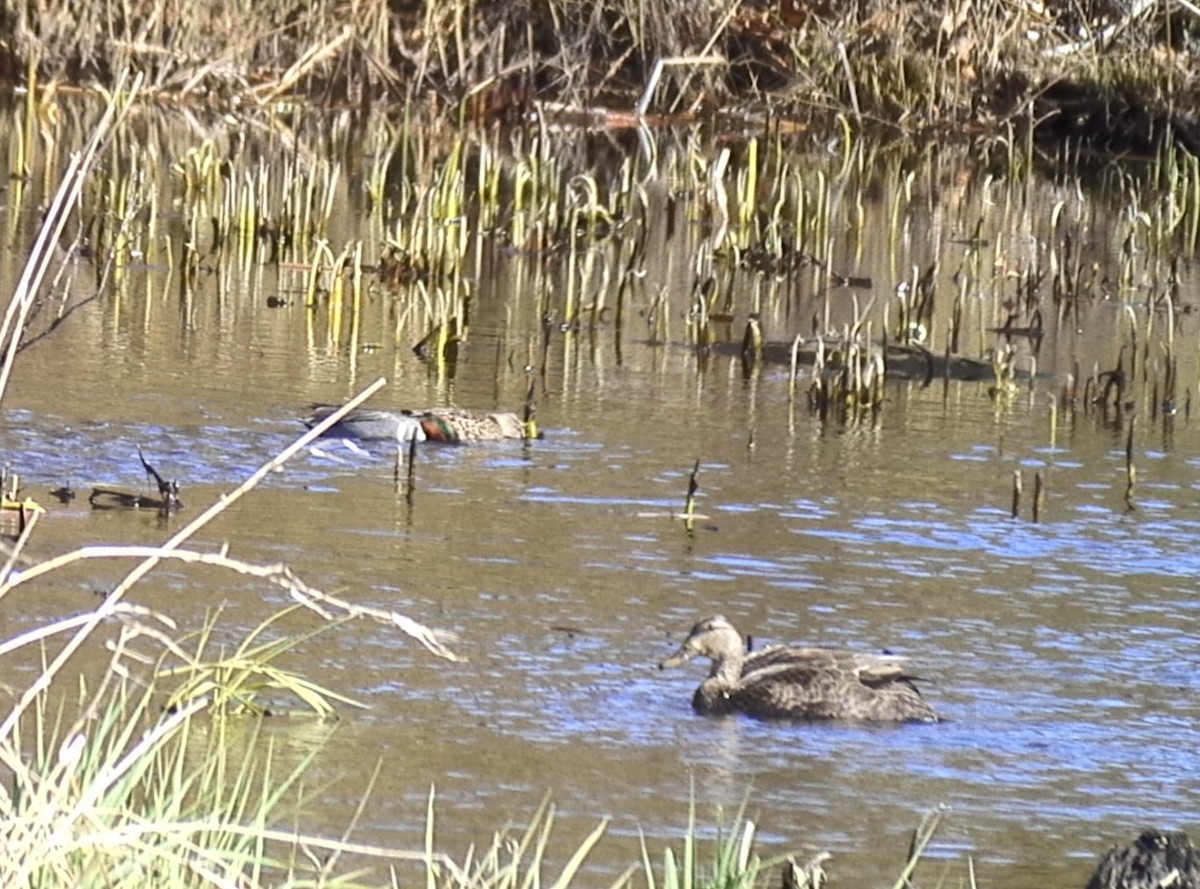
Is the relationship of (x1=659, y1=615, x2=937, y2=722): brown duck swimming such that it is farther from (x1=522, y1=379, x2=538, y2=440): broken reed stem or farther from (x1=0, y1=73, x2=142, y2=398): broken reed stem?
(x1=522, y1=379, x2=538, y2=440): broken reed stem

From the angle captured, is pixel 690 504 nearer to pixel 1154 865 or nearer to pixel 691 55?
pixel 1154 865

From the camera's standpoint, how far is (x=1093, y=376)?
1070 centimetres

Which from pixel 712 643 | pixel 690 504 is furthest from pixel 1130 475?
pixel 712 643

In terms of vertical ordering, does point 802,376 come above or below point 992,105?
below

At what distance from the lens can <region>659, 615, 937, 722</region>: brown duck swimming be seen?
568 cm

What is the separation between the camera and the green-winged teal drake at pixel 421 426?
346 inches

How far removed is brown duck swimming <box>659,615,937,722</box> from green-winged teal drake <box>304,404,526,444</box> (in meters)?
3.08

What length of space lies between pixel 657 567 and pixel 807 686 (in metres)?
1.48

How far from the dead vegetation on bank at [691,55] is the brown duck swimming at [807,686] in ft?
54.3

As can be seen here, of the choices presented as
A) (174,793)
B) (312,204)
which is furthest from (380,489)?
(312,204)

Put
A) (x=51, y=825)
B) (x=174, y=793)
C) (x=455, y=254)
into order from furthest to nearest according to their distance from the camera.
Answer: (x=455, y=254)
(x=174, y=793)
(x=51, y=825)

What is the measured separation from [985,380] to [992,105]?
13201 mm

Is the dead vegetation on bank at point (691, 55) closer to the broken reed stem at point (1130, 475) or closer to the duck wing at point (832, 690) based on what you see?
the broken reed stem at point (1130, 475)

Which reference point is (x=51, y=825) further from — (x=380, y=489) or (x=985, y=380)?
(x=985, y=380)
